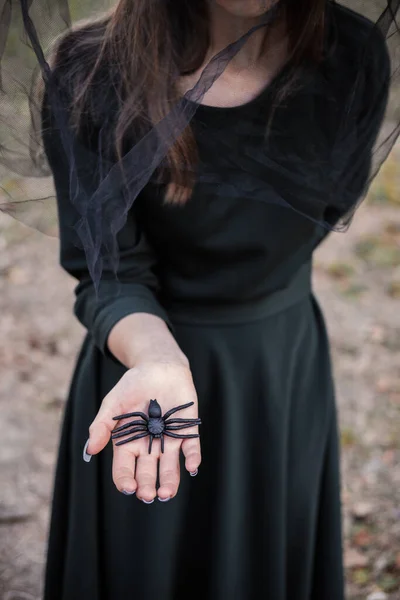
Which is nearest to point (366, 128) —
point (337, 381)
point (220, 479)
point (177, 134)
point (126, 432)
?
point (177, 134)

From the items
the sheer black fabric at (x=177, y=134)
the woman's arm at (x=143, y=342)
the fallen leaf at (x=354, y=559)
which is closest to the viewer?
the sheer black fabric at (x=177, y=134)

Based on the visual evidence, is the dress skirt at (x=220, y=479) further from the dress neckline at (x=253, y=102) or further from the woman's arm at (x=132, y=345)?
the dress neckline at (x=253, y=102)

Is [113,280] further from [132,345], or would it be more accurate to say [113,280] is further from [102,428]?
[102,428]

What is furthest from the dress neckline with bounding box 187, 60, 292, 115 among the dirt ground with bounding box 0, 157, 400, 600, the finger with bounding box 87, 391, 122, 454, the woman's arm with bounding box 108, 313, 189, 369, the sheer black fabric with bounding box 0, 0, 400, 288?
the dirt ground with bounding box 0, 157, 400, 600

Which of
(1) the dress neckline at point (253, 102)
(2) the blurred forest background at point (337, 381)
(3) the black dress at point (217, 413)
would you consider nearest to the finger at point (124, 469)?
(3) the black dress at point (217, 413)

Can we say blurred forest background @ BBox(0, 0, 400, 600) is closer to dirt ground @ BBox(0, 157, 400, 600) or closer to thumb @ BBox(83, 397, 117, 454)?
dirt ground @ BBox(0, 157, 400, 600)

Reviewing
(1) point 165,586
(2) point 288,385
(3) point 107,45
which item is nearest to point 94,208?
(3) point 107,45

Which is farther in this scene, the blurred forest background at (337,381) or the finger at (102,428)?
the blurred forest background at (337,381)
